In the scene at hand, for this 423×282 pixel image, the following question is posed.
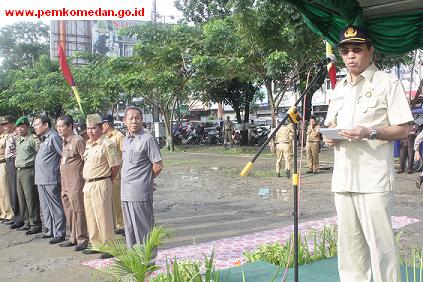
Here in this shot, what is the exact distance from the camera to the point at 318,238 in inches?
197

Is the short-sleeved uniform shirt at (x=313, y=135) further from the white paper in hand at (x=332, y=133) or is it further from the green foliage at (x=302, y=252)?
the white paper in hand at (x=332, y=133)

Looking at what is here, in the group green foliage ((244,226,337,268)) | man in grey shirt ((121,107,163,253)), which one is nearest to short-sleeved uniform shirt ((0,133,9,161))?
man in grey shirt ((121,107,163,253))

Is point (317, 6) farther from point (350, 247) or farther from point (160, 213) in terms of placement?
point (160, 213)

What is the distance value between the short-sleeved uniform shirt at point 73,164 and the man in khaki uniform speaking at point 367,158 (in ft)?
12.5

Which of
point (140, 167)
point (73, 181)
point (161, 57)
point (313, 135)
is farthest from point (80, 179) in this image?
point (161, 57)

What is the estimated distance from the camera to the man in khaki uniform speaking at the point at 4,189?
7.46 metres

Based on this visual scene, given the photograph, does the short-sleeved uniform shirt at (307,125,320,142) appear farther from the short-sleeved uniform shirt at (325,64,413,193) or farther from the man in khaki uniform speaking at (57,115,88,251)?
the short-sleeved uniform shirt at (325,64,413,193)

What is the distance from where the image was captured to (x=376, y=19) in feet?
14.8

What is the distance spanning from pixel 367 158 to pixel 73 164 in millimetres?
4077

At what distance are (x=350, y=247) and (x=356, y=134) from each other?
0.79 metres

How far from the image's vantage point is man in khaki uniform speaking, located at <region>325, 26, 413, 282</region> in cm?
271

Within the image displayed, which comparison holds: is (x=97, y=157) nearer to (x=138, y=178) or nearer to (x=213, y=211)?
(x=138, y=178)

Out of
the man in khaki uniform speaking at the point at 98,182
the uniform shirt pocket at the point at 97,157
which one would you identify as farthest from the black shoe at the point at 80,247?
the uniform shirt pocket at the point at 97,157

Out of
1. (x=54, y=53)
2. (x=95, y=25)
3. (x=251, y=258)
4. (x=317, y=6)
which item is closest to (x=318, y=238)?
(x=251, y=258)
